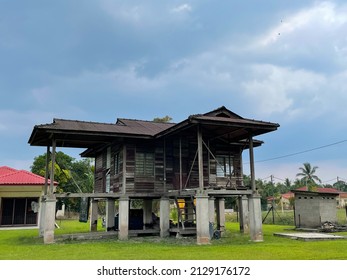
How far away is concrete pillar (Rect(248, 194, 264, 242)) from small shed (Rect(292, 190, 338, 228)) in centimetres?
887

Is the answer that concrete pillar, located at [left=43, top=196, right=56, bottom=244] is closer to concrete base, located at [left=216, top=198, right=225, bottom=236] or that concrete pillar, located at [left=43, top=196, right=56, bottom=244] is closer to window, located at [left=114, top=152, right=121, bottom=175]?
window, located at [left=114, top=152, right=121, bottom=175]

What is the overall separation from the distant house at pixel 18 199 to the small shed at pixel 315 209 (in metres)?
21.1

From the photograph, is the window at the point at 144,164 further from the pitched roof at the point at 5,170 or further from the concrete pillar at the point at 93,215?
the pitched roof at the point at 5,170

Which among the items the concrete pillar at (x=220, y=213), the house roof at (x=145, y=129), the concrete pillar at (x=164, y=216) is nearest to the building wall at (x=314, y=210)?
the concrete pillar at (x=220, y=213)

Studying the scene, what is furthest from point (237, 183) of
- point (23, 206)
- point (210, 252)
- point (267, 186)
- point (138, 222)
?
point (267, 186)

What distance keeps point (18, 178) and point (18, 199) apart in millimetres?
1974

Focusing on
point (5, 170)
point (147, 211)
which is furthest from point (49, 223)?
point (5, 170)

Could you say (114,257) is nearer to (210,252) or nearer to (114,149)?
(210,252)

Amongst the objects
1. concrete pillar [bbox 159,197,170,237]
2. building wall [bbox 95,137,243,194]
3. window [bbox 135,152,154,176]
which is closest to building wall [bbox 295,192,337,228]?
building wall [bbox 95,137,243,194]

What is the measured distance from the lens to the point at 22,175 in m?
33.0

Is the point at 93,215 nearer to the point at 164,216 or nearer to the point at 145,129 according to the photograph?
the point at 164,216

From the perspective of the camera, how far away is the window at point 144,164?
20031 mm

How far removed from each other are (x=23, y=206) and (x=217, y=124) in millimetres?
22275

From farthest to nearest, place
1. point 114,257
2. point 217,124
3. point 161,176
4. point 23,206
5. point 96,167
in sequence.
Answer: point 23,206 → point 96,167 → point 161,176 → point 217,124 → point 114,257
